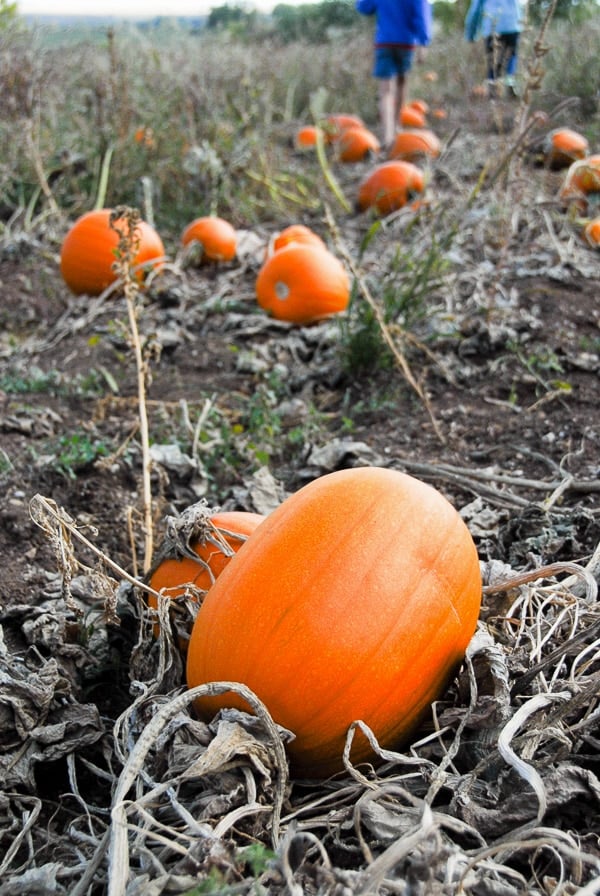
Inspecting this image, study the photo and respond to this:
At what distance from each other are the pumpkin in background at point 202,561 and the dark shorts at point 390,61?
9.14 m

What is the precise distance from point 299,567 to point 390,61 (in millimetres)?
9616

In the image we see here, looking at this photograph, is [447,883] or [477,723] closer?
[447,883]

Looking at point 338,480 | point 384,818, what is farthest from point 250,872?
point 338,480

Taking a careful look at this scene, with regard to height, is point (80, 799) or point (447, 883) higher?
point (447, 883)

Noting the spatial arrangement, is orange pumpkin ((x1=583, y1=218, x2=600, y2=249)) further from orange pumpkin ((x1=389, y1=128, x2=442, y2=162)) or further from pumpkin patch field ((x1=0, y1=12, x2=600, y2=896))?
orange pumpkin ((x1=389, y1=128, x2=442, y2=162))

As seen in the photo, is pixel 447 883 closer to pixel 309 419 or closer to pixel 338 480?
pixel 338 480

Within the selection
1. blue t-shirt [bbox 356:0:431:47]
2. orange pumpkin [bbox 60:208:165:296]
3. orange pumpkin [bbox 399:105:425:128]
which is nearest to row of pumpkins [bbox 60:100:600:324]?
orange pumpkin [bbox 60:208:165:296]

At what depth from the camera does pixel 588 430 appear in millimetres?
3230

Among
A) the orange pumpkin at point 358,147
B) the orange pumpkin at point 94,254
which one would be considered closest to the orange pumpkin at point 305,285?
the orange pumpkin at point 94,254

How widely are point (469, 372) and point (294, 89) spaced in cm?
997

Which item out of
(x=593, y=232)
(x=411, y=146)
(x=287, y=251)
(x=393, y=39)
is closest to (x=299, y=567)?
(x=287, y=251)

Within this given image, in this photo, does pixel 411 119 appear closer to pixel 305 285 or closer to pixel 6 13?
pixel 6 13

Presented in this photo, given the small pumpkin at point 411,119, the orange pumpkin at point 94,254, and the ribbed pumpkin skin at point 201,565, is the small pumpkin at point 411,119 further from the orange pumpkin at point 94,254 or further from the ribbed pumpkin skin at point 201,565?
the ribbed pumpkin skin at point 201,565

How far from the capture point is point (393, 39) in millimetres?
9984
